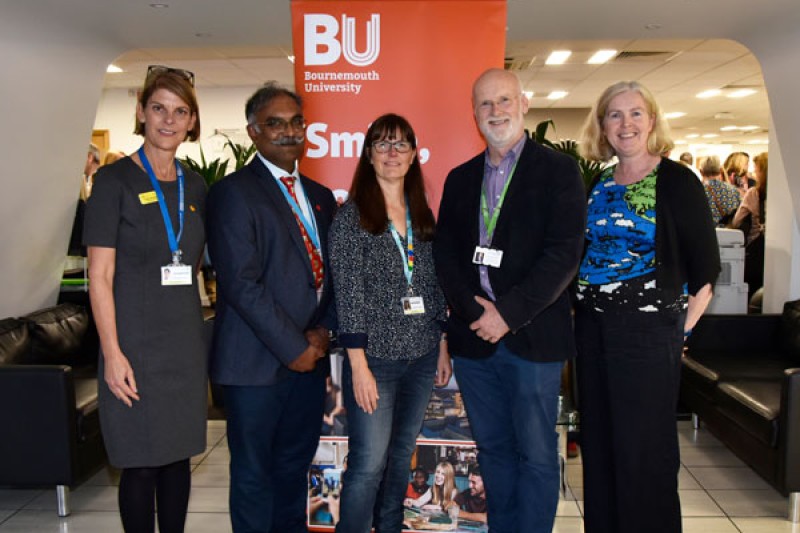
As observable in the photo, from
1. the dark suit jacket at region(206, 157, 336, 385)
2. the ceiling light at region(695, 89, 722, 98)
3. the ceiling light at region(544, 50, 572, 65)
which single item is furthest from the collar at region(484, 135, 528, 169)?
the ceiling light at region(695, 89, 722, 98)

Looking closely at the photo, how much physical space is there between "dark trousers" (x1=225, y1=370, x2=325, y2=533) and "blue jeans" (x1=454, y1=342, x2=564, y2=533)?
54 cm

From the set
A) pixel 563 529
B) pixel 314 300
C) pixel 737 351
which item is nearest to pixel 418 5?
pixel 314 300

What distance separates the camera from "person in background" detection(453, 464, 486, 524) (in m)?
2.81

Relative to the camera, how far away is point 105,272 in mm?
2064

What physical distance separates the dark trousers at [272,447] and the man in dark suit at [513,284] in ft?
1.80

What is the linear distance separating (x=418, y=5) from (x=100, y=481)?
2925mm

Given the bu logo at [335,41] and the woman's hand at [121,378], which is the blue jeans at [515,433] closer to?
the woman's hand at [121,378]

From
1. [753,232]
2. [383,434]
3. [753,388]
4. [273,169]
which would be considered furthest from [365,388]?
[753,232]

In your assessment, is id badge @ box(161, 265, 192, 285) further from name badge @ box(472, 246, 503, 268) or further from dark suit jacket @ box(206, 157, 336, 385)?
name badge @ box(472, 246, 503, 268)

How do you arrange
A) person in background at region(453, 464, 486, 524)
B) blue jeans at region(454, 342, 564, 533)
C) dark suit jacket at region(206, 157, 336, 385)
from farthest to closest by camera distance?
person in background at region(453, 464, 486, 524)
blue jeans at region(454, 342, 564, 533)
dark suit jacket at region(206, 157, 336, 385)

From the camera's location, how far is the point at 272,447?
7.70 feet

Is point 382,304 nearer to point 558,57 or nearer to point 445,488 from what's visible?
point 445,488

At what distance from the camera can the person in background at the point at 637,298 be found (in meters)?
2.25

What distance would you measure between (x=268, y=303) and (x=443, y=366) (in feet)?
2.41
